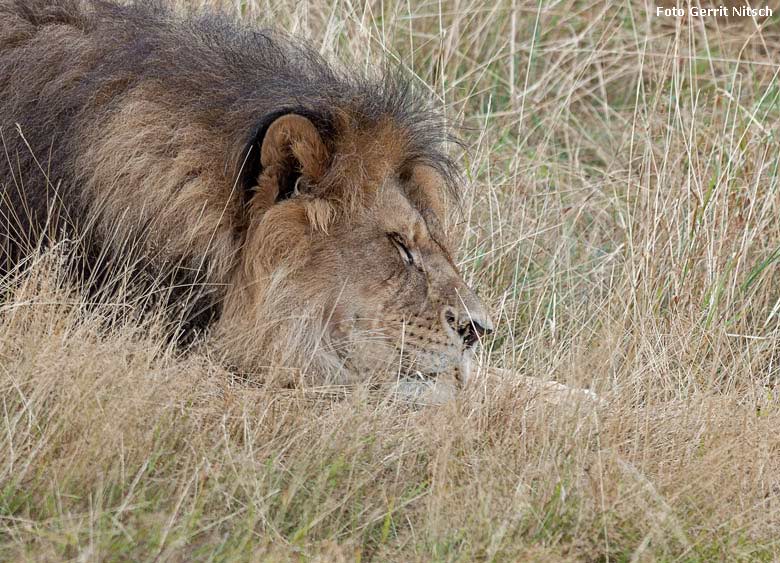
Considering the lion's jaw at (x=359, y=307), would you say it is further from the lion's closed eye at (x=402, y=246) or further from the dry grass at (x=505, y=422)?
the dry grass at (x=505, y=422)

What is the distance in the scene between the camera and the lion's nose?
4406mm

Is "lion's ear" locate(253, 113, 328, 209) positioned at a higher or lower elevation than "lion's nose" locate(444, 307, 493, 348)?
higher

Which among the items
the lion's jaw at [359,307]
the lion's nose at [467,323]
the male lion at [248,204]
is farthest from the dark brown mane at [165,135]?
the lion's nose at [467,323]

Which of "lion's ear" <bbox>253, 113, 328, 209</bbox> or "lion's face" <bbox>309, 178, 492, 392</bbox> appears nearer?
"lion's ear" <bbox>253, 113, 328, 209</bbox>

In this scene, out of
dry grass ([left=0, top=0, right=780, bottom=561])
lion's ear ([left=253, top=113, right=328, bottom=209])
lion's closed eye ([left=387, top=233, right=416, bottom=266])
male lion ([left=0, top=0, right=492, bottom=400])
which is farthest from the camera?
lion's closed eye ([left=387, top=233, right=416, bottom=266])

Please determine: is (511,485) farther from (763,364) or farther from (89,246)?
(763,364)

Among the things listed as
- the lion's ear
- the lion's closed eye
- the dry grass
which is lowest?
the dry grass

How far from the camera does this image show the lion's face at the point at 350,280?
4.34 m

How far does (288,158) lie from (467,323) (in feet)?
2.89

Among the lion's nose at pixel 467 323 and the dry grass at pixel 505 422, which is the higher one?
the lion's nose at pixel 467 323

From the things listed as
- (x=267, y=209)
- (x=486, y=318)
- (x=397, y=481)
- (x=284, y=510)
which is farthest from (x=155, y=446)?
(x=486, y=318)

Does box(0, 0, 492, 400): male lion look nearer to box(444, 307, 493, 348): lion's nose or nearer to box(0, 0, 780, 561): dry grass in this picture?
box(444, 307, 493, 348): lion's nose

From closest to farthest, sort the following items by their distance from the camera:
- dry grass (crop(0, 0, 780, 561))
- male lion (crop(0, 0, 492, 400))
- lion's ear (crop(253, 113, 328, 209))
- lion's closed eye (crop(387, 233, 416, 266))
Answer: dry grass (crop(0, 0, 780, 561))
lion's ear (crop(253, 113, 328, 209))
male lion (crop(0, 0, 492, 400))
lion's closed eye (crop(387, 233, 416, 266))

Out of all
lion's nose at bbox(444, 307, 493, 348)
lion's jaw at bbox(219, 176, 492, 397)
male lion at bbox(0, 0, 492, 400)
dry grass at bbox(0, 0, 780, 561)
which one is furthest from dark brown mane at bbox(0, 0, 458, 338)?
lion's nose at bbox(444, 307, 493, 348)
